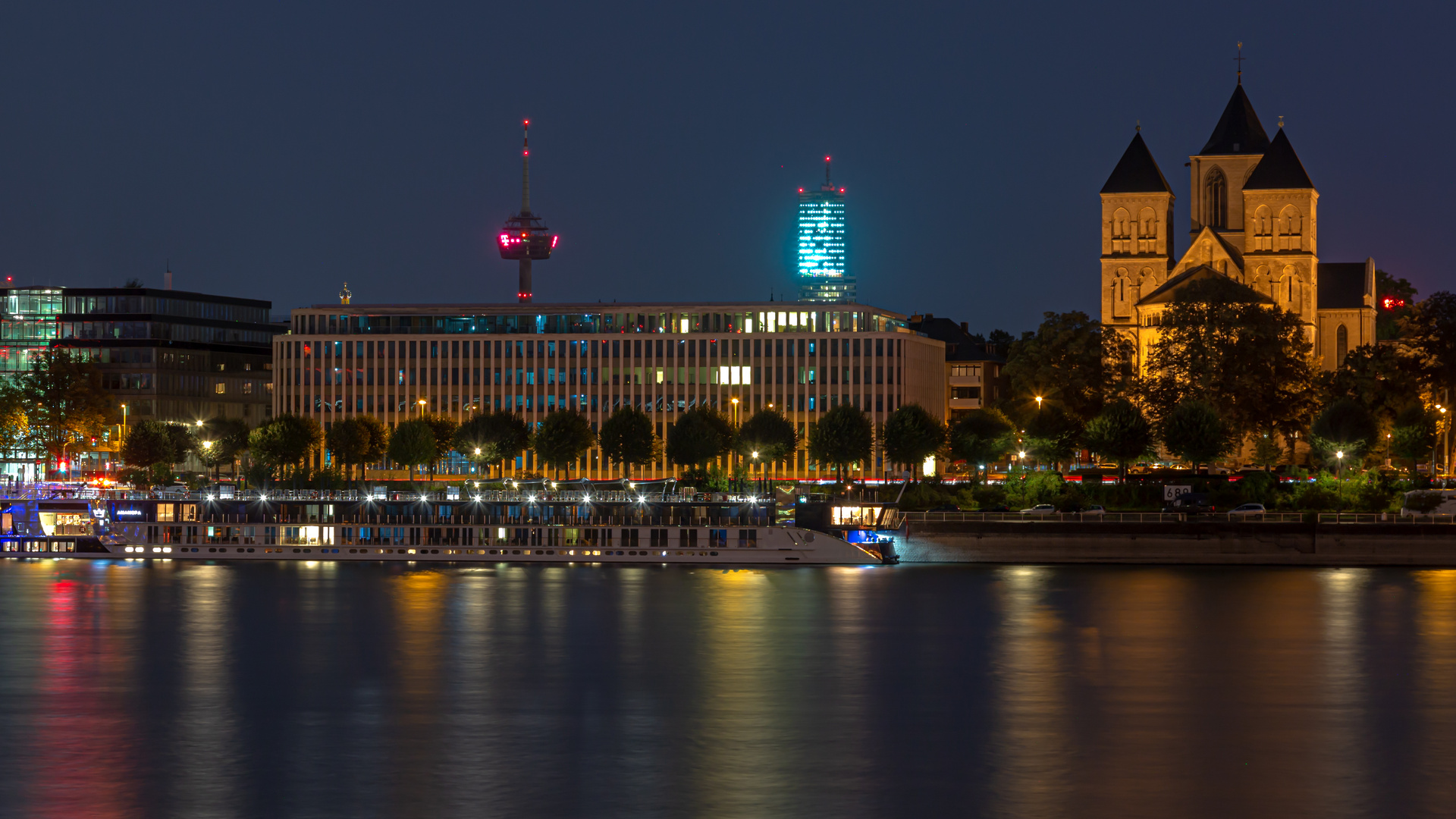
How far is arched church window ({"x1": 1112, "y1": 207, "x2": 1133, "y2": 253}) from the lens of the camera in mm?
166500

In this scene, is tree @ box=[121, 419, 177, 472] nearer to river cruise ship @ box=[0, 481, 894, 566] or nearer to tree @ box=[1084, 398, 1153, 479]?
river cruise ship @ box=[0, 481, 894, 566]

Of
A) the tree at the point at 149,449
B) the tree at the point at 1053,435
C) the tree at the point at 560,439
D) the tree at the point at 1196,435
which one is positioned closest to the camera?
the tree at the point at 1196,435

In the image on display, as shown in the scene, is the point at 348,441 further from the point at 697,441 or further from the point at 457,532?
the point at 457,532

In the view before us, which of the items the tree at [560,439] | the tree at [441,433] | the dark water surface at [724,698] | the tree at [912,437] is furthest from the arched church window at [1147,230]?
the dark water surface at [724,698]

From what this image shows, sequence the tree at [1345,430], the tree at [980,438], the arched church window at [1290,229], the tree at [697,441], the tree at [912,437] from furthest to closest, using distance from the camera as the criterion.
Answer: the arched church window at [1290,229] → the tree at [697,441] → the tree at [912,437] → the tree at [980,438] → the tree at [1345,430]

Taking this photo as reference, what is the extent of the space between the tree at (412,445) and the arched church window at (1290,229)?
80974 mm

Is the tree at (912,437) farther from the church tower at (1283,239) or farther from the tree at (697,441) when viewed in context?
the church tower at (1283,239)

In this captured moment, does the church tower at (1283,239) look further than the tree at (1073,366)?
Yes

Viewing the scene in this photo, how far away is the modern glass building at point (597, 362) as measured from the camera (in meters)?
159

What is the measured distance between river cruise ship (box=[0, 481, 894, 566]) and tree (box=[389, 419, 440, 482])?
39118 mm

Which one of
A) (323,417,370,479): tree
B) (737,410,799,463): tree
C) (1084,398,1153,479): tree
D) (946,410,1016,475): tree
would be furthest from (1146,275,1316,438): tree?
(323,417,370,479): tree

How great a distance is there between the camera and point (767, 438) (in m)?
133

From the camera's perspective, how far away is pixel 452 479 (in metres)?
149

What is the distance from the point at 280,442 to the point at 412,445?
9825 mm
